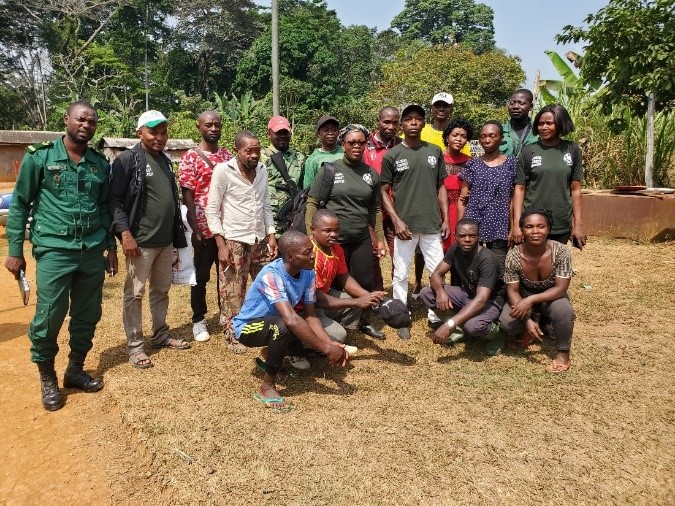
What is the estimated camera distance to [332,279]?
4090mm

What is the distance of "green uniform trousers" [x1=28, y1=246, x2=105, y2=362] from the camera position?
138 inches

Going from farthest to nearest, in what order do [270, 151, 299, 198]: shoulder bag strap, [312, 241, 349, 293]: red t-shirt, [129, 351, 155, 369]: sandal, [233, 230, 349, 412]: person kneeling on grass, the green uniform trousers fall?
[270, 151, 299, 198]: shoulder bag strap < [129, 351, 155, 369]: sandal < [312, 241, 349, 293]: red t-shirt < the green uniform trousers < [233, 230, 349, 412]: person kneeling on grass

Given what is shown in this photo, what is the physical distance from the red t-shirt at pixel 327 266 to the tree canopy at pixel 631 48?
5.78 m

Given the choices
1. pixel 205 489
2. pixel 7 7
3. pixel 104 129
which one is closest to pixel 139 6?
pixel 7 7

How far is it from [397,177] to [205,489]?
114 inches

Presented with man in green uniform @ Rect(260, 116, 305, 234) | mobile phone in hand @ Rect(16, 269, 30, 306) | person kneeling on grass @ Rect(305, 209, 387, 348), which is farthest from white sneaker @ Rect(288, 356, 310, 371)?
mobile phone in hand @ Rect(16, 269, 30, 306)

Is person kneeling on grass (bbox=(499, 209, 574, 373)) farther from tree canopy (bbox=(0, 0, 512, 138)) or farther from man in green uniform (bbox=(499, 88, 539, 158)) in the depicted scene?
tree canopy (bbox=(0, 0, 512, 138))

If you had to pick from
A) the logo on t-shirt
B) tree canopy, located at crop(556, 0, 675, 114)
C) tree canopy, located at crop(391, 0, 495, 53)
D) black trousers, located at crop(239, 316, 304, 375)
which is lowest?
black trousers, located at crop(239, 316, 304, 375)

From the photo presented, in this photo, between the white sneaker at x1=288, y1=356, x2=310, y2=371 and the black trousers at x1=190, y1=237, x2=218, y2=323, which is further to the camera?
the black trousers at x1=190, y1=237, x2=218, y2=323

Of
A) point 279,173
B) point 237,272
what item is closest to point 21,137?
point 279,173

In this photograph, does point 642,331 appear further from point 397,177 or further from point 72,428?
point 72,428

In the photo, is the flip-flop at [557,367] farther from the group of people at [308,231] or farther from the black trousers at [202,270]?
the black trousers at [202,270]

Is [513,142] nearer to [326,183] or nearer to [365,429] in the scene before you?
[326,183]

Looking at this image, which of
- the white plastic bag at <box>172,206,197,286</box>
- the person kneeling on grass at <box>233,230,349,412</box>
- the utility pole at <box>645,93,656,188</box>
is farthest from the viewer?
the utility pole at <box>645,93,656,188</box>
